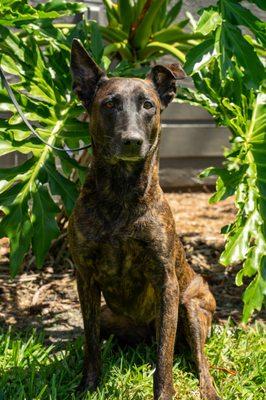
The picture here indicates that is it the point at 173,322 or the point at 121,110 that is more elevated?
the point at 121,110

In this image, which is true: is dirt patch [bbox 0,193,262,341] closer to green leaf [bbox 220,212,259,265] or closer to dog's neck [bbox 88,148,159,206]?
green leaf [bbox 220,212,259,265]

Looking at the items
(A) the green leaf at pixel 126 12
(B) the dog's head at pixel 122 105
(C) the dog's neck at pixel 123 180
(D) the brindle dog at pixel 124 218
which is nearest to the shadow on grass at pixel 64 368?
(D) the brindle dog at pixel 124 218

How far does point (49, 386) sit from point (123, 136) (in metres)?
1.45

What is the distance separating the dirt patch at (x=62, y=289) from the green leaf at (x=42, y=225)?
2.38 ft

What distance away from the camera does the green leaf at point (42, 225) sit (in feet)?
13.6

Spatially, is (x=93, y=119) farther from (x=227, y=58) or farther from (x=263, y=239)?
(x=263, y=239)

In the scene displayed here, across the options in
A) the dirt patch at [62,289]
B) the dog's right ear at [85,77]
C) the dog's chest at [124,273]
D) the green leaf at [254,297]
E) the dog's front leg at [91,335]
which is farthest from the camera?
the dirt patch at [62,289]

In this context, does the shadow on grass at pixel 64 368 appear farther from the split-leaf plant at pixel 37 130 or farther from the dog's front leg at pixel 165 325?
the split-leaf plant at pixel 37 130

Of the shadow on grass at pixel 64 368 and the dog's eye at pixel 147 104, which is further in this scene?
the shadow on grass at pixel 64 368

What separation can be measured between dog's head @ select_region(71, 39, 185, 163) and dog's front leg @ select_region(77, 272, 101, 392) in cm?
76

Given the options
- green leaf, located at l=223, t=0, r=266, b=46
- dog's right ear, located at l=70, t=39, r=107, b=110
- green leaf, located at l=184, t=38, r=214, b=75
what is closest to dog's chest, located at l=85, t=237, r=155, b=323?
dog's right ear, located at l=70, t=39, r=107, b=110

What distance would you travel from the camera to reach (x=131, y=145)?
330 cm

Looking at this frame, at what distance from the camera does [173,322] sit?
12.1ft

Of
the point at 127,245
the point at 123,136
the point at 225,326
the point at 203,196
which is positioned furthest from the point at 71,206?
the point at 203,196
